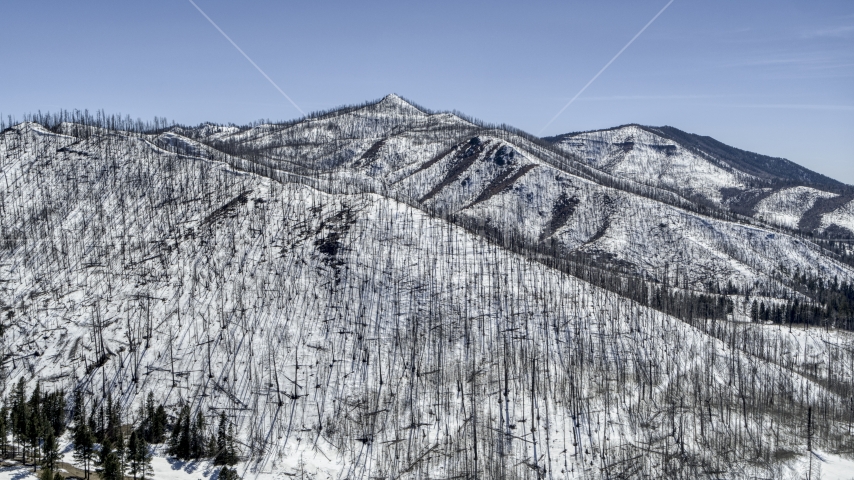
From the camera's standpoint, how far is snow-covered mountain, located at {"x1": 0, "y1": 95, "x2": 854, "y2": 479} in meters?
92.9

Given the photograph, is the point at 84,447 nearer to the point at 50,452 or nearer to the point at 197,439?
the point at 50,452

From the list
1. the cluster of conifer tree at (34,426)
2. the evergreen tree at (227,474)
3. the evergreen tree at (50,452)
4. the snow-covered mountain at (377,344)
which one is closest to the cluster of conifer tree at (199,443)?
the snow-covered mountain at (377,344)

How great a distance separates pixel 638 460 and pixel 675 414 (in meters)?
14.8

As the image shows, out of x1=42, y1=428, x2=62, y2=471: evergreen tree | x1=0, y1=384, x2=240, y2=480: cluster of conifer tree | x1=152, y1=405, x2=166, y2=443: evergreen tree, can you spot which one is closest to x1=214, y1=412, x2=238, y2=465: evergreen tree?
x1=0, y1=384, x2=240, y2=480: cluster of conifer tree

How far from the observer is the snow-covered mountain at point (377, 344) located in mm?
92875

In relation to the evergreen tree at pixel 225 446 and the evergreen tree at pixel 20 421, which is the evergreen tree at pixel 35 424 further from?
the evergreen tree at pixel 225 446

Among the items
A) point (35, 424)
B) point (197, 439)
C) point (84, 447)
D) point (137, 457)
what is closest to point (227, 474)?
point (137, 457)

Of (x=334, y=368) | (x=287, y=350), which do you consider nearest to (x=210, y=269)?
(x=287, y=350)

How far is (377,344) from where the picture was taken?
110125 millimetres

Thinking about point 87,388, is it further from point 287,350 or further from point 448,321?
point 448,321

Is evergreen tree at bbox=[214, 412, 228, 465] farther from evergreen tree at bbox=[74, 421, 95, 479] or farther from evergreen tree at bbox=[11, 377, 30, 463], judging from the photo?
evergreen tree at bbox=[11, 377, 30, 463]

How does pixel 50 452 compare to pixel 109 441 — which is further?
pixel 109 441

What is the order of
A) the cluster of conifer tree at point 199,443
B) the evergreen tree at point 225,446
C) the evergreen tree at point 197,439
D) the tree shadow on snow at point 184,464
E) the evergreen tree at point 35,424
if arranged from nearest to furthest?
the evergreen tree at point 35,424
the tree shadow on snow at point 184,464
the evergreen tree at point 225,446
the cluster of conifer tree at point 199,443
the evergreen tree at point 197,439

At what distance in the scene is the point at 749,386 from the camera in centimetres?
11281
